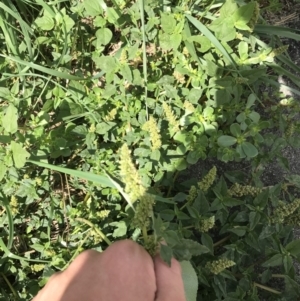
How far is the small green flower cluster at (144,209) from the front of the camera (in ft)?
3.33

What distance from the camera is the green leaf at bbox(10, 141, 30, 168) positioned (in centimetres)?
129

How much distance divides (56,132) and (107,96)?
0.21 metres

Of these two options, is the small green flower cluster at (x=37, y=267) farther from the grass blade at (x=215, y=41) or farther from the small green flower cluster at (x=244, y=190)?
the grass blade at (x=215, y=41)

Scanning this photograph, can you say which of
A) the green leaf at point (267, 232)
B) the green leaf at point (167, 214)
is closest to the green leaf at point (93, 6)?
the green leaf at point (167, 214)

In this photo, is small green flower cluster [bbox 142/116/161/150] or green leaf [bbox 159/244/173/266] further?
small green flower cluster [bbox 142/116/161/150]

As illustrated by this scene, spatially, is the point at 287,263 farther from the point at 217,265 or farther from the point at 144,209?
the point at 144,209

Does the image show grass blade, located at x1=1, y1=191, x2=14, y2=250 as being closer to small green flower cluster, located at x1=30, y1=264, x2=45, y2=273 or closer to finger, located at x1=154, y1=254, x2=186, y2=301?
small green flower cluster, located at x1=30, y1=264, x2=45, y2=273

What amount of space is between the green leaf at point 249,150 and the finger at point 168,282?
48cm

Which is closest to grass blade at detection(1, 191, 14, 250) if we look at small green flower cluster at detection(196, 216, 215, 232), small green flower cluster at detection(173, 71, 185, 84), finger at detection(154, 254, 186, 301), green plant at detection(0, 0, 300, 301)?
green plant at detection(0, 0, 300, 301)

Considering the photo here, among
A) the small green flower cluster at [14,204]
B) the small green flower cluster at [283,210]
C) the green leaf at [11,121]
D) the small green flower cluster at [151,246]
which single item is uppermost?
the green leaf at [11,121]

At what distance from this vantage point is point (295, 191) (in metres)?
1.94

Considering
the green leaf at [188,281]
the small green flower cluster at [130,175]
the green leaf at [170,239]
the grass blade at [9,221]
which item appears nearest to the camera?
the small green flower cluster at [130,175]

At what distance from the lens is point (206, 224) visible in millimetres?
1407

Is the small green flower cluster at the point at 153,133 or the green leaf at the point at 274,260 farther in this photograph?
the green leaf at the point at 274,260
